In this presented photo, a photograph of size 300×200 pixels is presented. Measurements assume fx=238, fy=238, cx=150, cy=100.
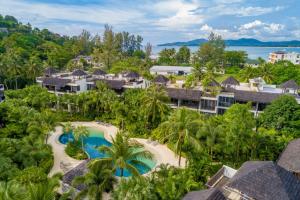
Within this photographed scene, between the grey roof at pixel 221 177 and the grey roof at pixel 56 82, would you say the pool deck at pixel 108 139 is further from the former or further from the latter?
the grey roof at pixel 56 82

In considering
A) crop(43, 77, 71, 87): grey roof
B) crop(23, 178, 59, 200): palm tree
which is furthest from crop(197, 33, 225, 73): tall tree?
crop(23, 178, 59, 200): palm tree

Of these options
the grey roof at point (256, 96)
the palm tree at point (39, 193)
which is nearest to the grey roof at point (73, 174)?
the palm tree at point (39, 193)

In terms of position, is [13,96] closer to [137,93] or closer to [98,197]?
[137,93]

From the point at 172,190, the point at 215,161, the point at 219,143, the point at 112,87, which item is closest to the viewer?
the point at 172,190

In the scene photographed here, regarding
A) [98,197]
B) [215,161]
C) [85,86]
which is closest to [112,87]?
[85,86]

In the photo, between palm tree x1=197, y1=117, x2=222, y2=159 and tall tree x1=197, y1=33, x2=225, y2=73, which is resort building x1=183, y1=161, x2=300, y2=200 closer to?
palm tree x1=197, y1=117, x2=222, y2=159

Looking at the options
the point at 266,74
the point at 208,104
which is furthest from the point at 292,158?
the point at 266,74

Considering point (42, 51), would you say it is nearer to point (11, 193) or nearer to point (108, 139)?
point (108, 139)
